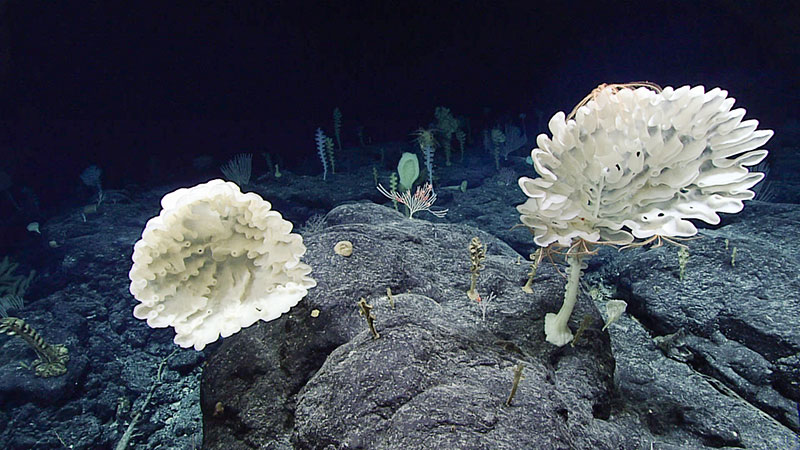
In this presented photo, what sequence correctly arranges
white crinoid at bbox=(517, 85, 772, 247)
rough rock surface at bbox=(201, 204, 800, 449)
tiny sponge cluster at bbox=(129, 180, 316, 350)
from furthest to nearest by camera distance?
tiny sponge cluster at bbox=(129, 180, 316, 350) < white crinoid at bbox=(517, 85, 772, 247) < rough rock surface at bbox=(201, 204, 800, 449)

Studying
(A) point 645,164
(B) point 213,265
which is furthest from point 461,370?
(B) point 213,265

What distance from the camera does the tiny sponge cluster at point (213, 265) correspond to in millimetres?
2158

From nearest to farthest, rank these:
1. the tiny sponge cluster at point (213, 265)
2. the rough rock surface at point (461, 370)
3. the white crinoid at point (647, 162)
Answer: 1. the rough rock surface at point (461, 370)
2. the white crinoid at point (647, 162)
3. the tiny sponge cluster at point (213, 265)

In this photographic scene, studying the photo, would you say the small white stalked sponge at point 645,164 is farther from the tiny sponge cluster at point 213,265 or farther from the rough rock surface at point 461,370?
the tiny sponge cluster at point 213,265

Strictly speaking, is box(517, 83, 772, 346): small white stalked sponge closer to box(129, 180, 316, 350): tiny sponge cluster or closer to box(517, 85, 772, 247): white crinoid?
box(517, 85, 772, 247): white crinoid

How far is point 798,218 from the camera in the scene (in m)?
4.69

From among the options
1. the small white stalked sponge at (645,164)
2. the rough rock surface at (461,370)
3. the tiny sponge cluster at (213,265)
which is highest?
the small white stalked sponge at (645,164)

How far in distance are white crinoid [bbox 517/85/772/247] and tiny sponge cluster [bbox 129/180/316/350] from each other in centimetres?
177

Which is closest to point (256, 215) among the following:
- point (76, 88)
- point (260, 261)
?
point (260, 261)

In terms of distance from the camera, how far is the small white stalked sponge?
198 centimetres

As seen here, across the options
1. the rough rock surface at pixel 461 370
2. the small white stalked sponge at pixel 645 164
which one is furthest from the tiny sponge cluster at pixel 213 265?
the small white stalked sponge at pixel 645 164

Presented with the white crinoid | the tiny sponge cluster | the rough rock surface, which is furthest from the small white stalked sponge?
the tiny sponge cluster

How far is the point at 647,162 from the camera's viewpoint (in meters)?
2.05

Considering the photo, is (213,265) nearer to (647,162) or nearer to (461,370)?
(461,370)
